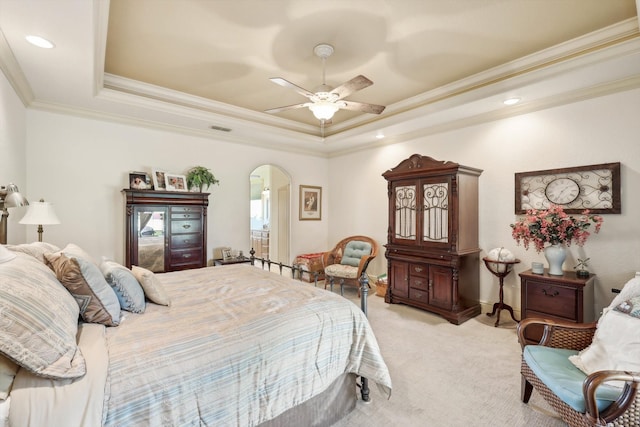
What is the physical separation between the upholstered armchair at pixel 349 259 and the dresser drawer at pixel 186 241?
79.3 inches

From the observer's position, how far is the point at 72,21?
2.10 m

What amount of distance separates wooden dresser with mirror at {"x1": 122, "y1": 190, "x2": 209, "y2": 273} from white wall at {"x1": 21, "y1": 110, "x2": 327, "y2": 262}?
0.46 meters

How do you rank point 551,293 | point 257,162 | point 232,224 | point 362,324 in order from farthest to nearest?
point 257,162
point 232,224
point 551,293
point 362,324

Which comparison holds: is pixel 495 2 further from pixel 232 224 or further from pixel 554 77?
pixel 232 224

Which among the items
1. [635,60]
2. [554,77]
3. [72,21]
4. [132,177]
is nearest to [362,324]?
[72,21]

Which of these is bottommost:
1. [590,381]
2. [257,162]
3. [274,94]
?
[590,381]

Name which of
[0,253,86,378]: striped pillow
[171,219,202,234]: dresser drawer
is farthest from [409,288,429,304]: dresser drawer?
[0,253,86,378]: striped pillow

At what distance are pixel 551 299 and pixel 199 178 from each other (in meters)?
4.53

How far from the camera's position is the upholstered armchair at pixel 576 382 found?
148cm

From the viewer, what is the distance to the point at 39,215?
2803mm

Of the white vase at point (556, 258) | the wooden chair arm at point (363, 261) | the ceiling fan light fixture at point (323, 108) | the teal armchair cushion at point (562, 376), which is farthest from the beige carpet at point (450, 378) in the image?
the ceiling fan light fixture at point (323, 108)

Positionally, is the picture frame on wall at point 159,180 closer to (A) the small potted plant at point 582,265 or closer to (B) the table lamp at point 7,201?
(B) the table lamp at point 7,201

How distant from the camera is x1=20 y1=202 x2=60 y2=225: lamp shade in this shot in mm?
2783

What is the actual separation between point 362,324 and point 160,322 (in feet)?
4.06
